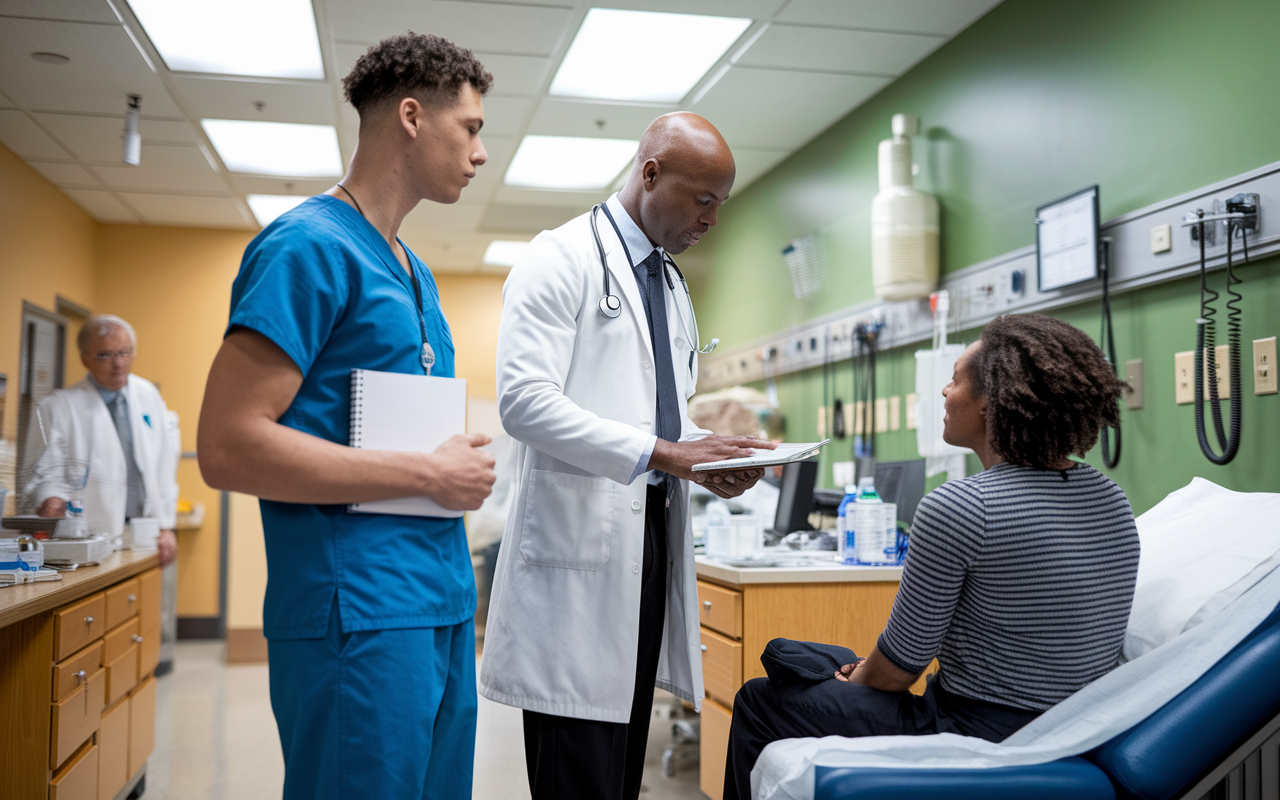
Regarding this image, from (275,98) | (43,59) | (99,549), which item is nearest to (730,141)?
(275,98)

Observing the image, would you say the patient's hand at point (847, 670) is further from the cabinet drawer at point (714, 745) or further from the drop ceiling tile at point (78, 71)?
the drop ceiling tile at point (78, 71)

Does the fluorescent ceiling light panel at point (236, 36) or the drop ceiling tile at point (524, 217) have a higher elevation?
the fluorescent ceiling light panel at point (236, 36)

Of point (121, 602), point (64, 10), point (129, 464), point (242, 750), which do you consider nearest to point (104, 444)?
point (129, 464)

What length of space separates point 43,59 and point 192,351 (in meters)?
3.05

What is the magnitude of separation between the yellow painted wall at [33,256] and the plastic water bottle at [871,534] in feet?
14.3

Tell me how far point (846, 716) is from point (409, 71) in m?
1.20

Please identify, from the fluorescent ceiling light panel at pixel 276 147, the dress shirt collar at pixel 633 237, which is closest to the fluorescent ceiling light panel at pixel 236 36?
the fluorescent ceiling light panel at pixel 276 147

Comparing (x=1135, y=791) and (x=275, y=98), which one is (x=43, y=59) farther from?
(x=1135, y=791)

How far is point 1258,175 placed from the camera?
2.32 metres

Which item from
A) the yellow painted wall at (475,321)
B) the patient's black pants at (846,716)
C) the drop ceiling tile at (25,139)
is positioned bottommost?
the patient's black pants at (846,716)

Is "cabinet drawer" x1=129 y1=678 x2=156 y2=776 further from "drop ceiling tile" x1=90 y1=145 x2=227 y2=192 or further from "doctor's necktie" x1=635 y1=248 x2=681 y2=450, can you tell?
"drop ceiling tile" x1=90 y1=145 x2=227 y2=192

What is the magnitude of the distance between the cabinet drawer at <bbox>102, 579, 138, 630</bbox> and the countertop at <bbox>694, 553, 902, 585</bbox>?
1.74m

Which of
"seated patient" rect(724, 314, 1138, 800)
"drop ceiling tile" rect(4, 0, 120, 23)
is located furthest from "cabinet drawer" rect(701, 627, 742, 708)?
"drop ceiling tile" rect(4, 0, 120, 23)

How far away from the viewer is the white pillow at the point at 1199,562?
154 centimetres
